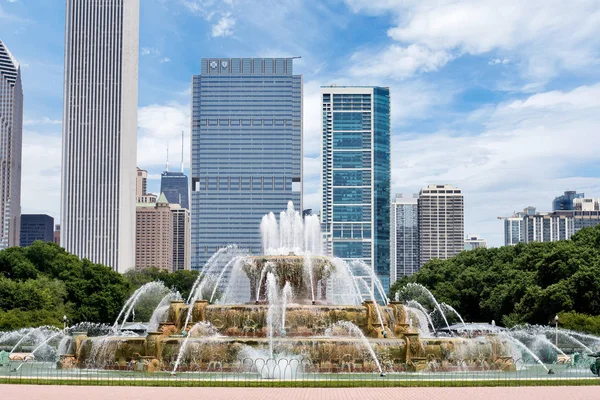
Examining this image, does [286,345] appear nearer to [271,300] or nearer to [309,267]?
[271,300]

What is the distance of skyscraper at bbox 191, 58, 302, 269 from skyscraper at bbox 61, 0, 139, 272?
4627 centimetres

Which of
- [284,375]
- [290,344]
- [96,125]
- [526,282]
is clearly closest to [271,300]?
[290,344]

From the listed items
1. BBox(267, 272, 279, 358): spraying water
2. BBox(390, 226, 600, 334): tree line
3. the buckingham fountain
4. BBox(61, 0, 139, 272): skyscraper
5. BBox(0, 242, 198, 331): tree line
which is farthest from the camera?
BBox(61, 0, 139, 272): skyscraper

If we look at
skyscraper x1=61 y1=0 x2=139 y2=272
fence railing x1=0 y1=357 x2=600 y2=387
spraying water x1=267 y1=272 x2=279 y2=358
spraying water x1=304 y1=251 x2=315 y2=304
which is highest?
skyscraper x1=61 y1=0 x2=139 y2=272

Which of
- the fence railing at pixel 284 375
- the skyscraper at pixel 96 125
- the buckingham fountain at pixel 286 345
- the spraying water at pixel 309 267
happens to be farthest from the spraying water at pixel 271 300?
the skyscraper at pixel 96 125

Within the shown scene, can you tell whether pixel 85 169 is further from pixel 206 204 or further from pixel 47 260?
pixel 47 260

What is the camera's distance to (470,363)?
96.5 ft
